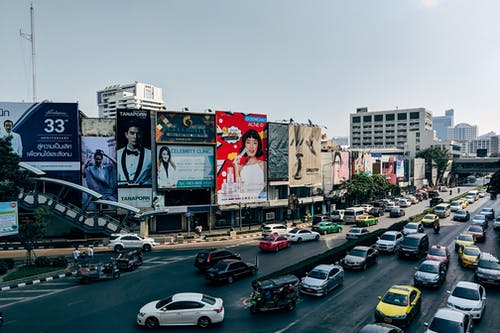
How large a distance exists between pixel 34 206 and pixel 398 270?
117 ft

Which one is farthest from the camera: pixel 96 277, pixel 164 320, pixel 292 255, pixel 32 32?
pixel 32 32

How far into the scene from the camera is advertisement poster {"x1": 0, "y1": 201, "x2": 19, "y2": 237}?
30250 mm

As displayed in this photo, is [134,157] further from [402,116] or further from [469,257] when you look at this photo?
[402,116]

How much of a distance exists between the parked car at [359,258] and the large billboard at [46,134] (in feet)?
101

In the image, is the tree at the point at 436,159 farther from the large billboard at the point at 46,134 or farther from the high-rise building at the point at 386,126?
the large billboard at the point at 46,134

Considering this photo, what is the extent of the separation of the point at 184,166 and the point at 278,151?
15.4 meters

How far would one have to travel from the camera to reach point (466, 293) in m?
21.0

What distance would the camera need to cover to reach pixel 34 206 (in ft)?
127

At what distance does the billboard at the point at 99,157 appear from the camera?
142ft

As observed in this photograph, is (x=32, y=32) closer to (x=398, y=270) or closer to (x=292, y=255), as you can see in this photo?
(x=292, y=255)

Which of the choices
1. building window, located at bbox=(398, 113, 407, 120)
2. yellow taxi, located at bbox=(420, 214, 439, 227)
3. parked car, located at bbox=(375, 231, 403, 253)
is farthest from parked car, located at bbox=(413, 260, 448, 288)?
building window, located at bbox=(398, 113, 407, 120)

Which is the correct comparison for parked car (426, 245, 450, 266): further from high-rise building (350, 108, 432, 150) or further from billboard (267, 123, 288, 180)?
high-rise building (350, 108, 432, 150)

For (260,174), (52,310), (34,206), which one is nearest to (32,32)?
(34,206)

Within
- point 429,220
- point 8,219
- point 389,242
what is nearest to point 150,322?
point 8,219
